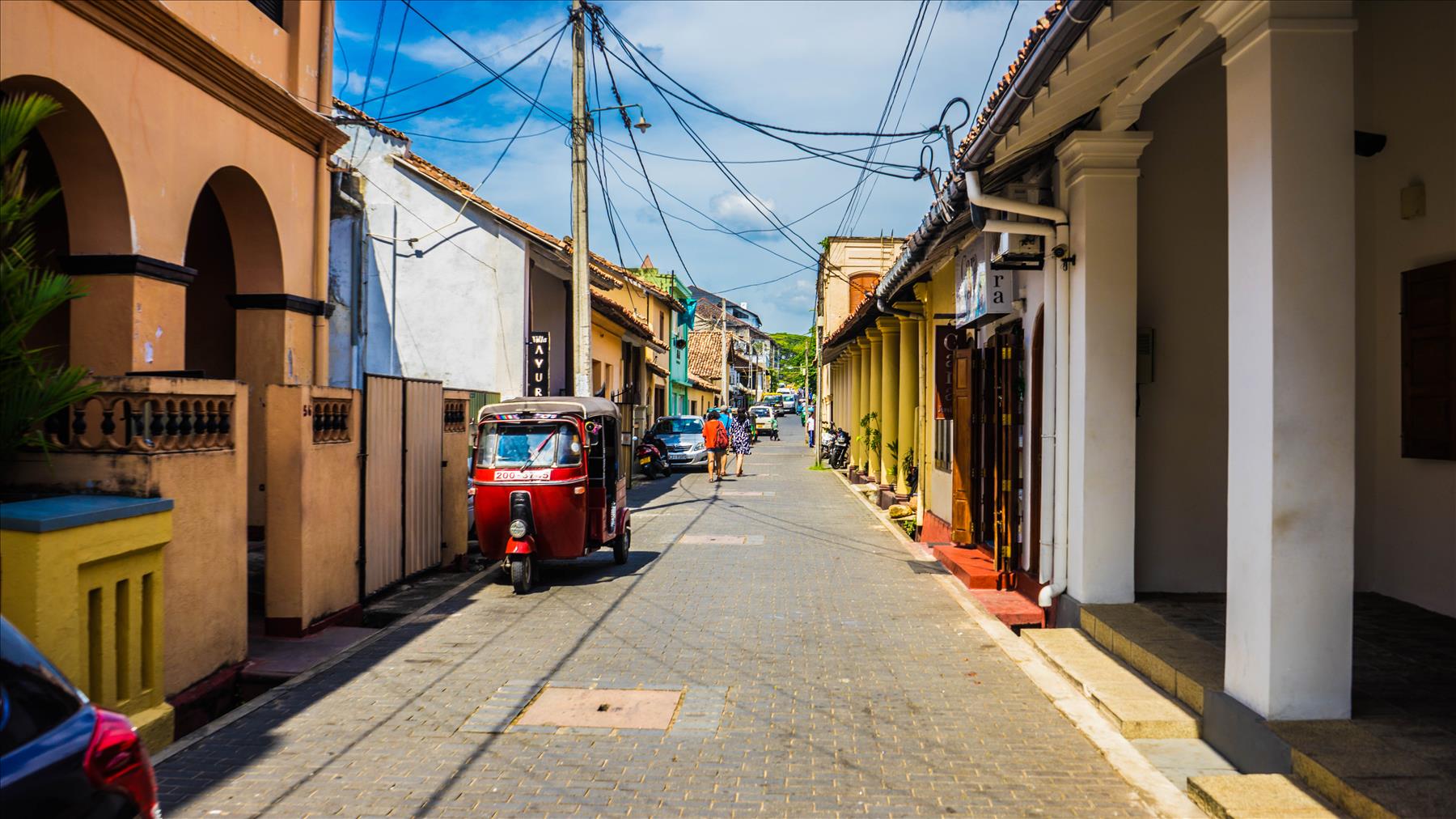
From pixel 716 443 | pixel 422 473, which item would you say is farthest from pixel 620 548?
pixel 716 443

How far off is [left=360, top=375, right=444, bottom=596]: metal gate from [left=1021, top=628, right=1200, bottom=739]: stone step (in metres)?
6.20

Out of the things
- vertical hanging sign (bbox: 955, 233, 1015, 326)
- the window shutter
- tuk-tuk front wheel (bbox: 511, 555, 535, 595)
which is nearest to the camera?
the window shutter

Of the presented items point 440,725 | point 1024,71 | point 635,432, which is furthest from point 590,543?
point 635,432

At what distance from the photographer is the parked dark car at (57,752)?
2.44m

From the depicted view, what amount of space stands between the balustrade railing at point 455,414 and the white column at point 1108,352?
7.46m

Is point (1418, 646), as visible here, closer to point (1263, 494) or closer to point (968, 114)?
point (1263, 494)

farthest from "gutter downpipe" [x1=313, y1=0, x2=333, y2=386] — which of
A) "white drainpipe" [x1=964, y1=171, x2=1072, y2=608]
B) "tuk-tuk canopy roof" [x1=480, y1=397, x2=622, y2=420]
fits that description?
"white drainpipe" [x1=964, y1=171, x2=1072, y2=608]

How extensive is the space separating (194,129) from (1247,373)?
936 cm

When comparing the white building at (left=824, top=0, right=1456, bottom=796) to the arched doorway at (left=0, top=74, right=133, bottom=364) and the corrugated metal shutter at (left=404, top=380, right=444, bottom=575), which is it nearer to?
the corrugated metal shutter at (left=404, top=380, right=444, bottom=575)

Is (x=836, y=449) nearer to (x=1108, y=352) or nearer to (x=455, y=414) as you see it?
(x=455, y=414)

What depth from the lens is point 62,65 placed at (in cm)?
768

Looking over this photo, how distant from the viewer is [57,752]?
2.58 meters

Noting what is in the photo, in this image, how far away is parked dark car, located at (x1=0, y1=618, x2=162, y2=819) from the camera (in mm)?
2438

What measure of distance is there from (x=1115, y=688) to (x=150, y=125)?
9.16m
